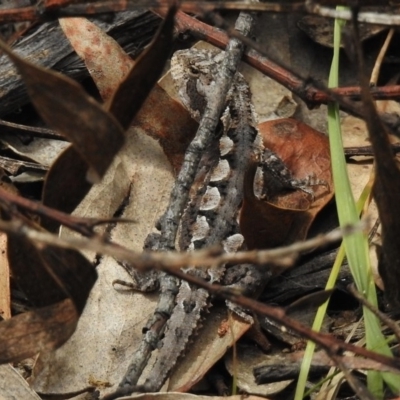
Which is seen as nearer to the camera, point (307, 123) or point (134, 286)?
point (134, 286)

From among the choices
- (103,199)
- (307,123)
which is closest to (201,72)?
(307,123)

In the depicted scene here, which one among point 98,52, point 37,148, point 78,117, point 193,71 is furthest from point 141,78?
point 193,71

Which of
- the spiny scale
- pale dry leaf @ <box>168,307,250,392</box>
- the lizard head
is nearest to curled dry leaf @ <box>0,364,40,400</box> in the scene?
pale dry leaf @ <box>168,307,250,392</box>

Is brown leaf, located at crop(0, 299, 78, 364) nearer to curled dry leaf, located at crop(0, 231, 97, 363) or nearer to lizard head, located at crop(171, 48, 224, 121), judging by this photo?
curled dry leaf, located at crop(0, 231, 97, 363)

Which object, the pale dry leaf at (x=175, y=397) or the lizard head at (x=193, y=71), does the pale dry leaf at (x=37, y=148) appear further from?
the pale dry leaf at (x=175, y=397)

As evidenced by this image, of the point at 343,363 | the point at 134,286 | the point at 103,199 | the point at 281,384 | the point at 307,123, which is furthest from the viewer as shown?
the point at 307,123

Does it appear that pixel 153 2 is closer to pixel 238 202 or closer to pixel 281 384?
pixel 281 384

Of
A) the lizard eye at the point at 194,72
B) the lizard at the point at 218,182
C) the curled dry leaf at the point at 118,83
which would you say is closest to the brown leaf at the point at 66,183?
the lizard at the point at 218,182
